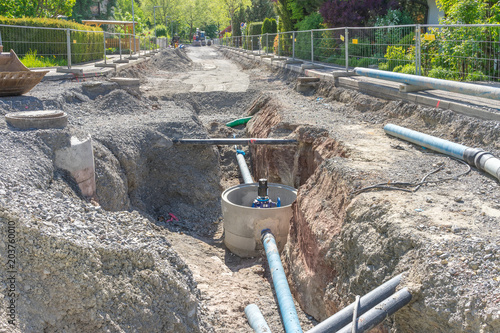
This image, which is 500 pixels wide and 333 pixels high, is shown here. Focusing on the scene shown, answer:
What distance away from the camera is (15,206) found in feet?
14.0

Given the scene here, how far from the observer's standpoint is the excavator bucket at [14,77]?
972cm

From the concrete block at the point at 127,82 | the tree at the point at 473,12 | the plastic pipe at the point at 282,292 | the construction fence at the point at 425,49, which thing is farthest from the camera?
the concrete block at the point at 127,82

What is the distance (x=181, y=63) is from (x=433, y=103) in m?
26.3

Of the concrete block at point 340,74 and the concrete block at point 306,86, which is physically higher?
the concrete block at point 340,74

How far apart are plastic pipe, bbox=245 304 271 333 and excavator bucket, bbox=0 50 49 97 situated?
24.5 ft

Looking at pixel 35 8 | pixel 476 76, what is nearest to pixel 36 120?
pixel 476 76

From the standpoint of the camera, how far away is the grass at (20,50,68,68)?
15.6 meters

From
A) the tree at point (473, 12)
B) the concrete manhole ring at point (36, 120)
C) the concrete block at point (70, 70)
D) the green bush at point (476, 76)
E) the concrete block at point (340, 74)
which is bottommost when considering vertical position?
the concrete manhole ring at point (36, 120)

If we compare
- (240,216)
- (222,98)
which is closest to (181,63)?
(222,98)

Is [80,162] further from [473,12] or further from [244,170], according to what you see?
[473,12]

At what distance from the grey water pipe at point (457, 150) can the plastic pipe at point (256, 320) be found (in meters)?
3.18

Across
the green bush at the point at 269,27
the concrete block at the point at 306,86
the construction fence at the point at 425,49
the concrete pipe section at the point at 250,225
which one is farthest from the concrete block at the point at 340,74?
the green bush at the point at 269,27

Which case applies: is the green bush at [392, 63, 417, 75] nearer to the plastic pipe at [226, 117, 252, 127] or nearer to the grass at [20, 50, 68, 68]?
the plastic pipe at [226, 117, 252, 127]

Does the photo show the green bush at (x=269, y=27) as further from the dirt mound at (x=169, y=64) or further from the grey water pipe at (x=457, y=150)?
the grey water pipe at (x=457, y=150)
